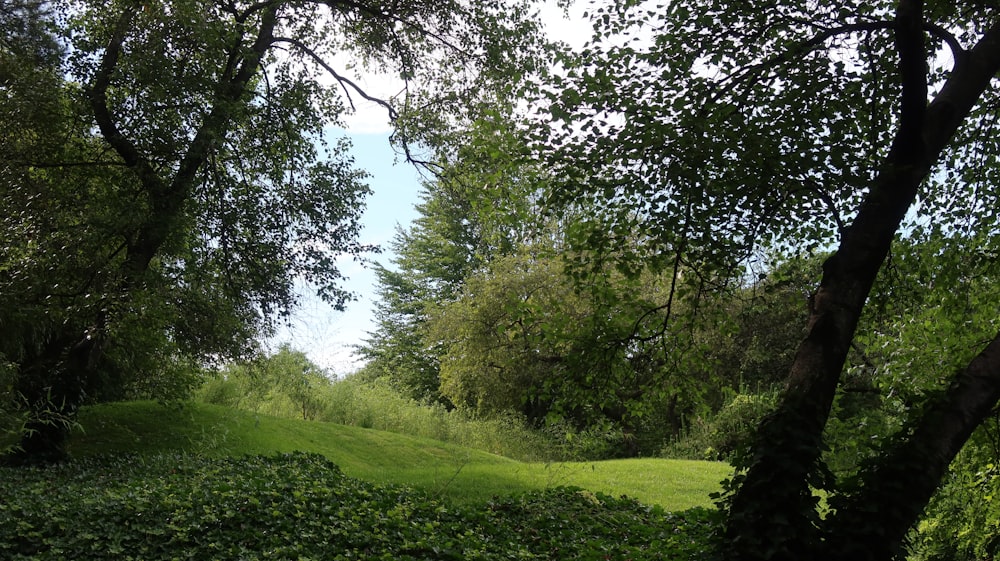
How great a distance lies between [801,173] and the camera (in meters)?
4.65

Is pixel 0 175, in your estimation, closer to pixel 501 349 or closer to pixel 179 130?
pixel 179 130

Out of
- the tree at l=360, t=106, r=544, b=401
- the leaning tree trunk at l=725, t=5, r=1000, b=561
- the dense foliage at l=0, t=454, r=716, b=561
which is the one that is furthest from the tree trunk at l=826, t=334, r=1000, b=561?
the tree at l=360, t=106, r=544, b=401

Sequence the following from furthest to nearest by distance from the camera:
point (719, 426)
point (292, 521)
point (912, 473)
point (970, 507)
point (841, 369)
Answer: point (719, 426) → point (970, 507) → point (292, 521) → point (841, 369) → point (912, 473)

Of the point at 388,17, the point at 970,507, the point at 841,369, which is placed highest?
the point at 388,17

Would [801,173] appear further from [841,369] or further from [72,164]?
[72,164]

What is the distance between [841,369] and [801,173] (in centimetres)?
132

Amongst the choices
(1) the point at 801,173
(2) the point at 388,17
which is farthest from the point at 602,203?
(2) the point at 388,17

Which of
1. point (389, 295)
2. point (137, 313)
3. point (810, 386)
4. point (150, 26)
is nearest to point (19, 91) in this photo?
point (150, 26)

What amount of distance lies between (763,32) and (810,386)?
9.36ft

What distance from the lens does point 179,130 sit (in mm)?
8883

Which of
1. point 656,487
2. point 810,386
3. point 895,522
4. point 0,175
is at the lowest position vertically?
point 656,487

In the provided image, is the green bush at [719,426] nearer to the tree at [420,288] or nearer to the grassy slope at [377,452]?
the grassy slope at [377,452]

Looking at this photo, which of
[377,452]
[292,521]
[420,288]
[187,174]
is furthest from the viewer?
[420,288]

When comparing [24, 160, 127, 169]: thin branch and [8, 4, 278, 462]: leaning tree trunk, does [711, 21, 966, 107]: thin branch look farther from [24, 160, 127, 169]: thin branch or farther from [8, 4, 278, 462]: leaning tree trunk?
[24, 160, 127, 169]: thin branch
